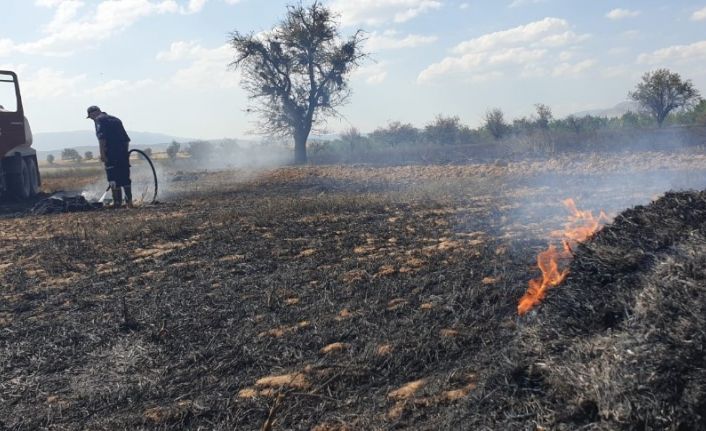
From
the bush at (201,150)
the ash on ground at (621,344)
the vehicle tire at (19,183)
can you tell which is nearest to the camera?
the ash on ground at (621,344)

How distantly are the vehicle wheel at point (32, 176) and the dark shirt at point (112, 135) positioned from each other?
4715mm

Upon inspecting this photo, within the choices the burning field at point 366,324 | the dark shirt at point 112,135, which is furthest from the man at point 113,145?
the burning field at point 366,324

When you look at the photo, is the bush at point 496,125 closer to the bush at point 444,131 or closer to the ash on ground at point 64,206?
the bush at point 444,131

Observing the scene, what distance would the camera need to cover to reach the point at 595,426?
2.32 m

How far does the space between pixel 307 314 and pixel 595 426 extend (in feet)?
9.68

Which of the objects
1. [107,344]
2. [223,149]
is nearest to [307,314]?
[107,344]

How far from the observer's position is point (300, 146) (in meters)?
28.4

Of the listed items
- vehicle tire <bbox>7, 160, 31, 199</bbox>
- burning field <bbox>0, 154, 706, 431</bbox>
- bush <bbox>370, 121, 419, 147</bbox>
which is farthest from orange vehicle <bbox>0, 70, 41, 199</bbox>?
bush <bbox>370, 121, 419, 147</bbox>

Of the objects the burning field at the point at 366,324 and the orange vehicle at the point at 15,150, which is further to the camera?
the orange vehicle at the point at 15,150

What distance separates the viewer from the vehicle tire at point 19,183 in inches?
574

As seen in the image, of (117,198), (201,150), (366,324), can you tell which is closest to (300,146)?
(117,198)

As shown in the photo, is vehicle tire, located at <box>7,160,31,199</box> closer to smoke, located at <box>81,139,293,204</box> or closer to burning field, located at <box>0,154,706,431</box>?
burning field, located at <box>0,154,706,431</box>

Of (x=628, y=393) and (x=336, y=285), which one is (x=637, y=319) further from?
(x=336, y=285)

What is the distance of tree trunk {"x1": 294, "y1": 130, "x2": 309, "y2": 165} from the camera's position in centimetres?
2811
